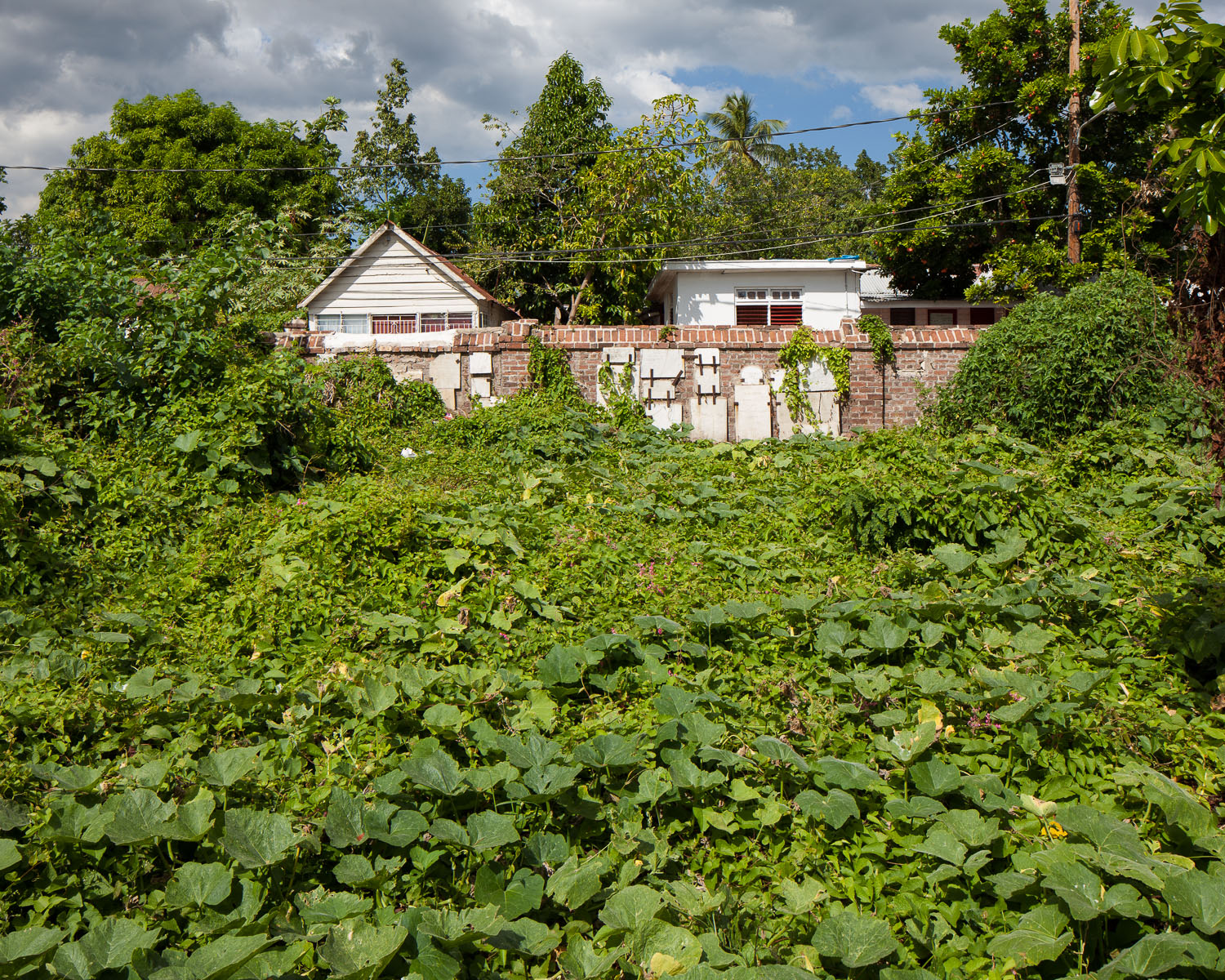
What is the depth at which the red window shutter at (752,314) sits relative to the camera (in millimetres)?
22703

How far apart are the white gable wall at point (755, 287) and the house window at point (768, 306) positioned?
0.36 feet

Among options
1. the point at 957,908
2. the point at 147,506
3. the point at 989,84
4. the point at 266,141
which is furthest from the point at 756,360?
the point at 266,141

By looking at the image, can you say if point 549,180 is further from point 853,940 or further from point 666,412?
point 853,940

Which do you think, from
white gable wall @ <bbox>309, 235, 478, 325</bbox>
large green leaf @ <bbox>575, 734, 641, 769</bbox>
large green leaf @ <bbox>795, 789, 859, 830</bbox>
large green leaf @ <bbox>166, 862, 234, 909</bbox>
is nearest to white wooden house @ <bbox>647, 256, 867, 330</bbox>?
white gable wall @ <bbox>309, 235, 478, 325</bbox>

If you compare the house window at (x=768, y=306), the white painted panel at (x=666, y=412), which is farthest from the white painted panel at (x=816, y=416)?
the house window at (x=768, y=306)

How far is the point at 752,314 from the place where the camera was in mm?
22734

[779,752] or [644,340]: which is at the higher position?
[644,340]

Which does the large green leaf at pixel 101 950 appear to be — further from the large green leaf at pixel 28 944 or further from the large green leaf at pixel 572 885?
the large green leaf at pixel 572 885

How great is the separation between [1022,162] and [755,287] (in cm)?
707

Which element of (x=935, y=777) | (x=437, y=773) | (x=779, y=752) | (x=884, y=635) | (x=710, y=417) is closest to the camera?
(x=437, y=773)

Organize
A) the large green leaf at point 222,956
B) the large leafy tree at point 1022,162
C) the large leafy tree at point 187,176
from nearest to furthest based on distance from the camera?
the large green leaf at point 222,956
the large leafy tree at point 1022,162
the large leafy tree at point 187,176

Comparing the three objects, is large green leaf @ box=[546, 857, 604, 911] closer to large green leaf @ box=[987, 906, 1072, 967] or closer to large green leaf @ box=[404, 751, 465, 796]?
large green leaf @ box=[404, 751, 465, 796]

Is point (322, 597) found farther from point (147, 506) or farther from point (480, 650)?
point (147, 506)

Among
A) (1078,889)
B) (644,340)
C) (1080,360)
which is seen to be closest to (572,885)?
(1078,889)
